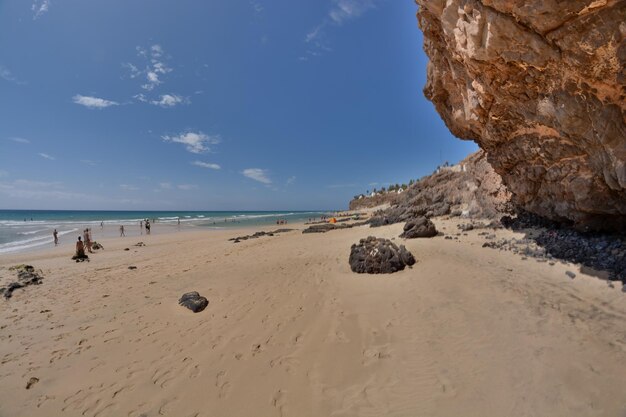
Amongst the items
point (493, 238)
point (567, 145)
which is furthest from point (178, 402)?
point (493, 238)

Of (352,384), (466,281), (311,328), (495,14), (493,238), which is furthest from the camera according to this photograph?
(493,238)

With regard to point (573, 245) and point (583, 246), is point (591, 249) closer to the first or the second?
point (583, 246)

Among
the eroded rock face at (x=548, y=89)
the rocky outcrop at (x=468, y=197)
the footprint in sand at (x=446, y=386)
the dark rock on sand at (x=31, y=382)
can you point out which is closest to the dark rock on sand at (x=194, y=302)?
the dark rock on sand at (x=31, y=382)

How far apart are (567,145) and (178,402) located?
12.1 metres

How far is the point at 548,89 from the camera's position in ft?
24.2

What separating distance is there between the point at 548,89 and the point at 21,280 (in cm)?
1939

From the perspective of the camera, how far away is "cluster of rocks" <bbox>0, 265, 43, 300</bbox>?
31.8 ft

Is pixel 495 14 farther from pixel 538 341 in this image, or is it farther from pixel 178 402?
pixel 178 402

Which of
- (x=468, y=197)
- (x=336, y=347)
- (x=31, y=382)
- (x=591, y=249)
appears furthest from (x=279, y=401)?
(x=468, y=197)

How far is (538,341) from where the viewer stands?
5.09m

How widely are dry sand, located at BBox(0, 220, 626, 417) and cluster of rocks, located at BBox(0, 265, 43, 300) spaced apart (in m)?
0.69

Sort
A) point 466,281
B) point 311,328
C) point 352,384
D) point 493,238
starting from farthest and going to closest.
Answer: point 493,238, point 466,281, point 311,328, point 352,384

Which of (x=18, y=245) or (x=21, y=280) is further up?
(x=18, y=245)

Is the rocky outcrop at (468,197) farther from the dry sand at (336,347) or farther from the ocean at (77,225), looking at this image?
the ocean at (77,225)
